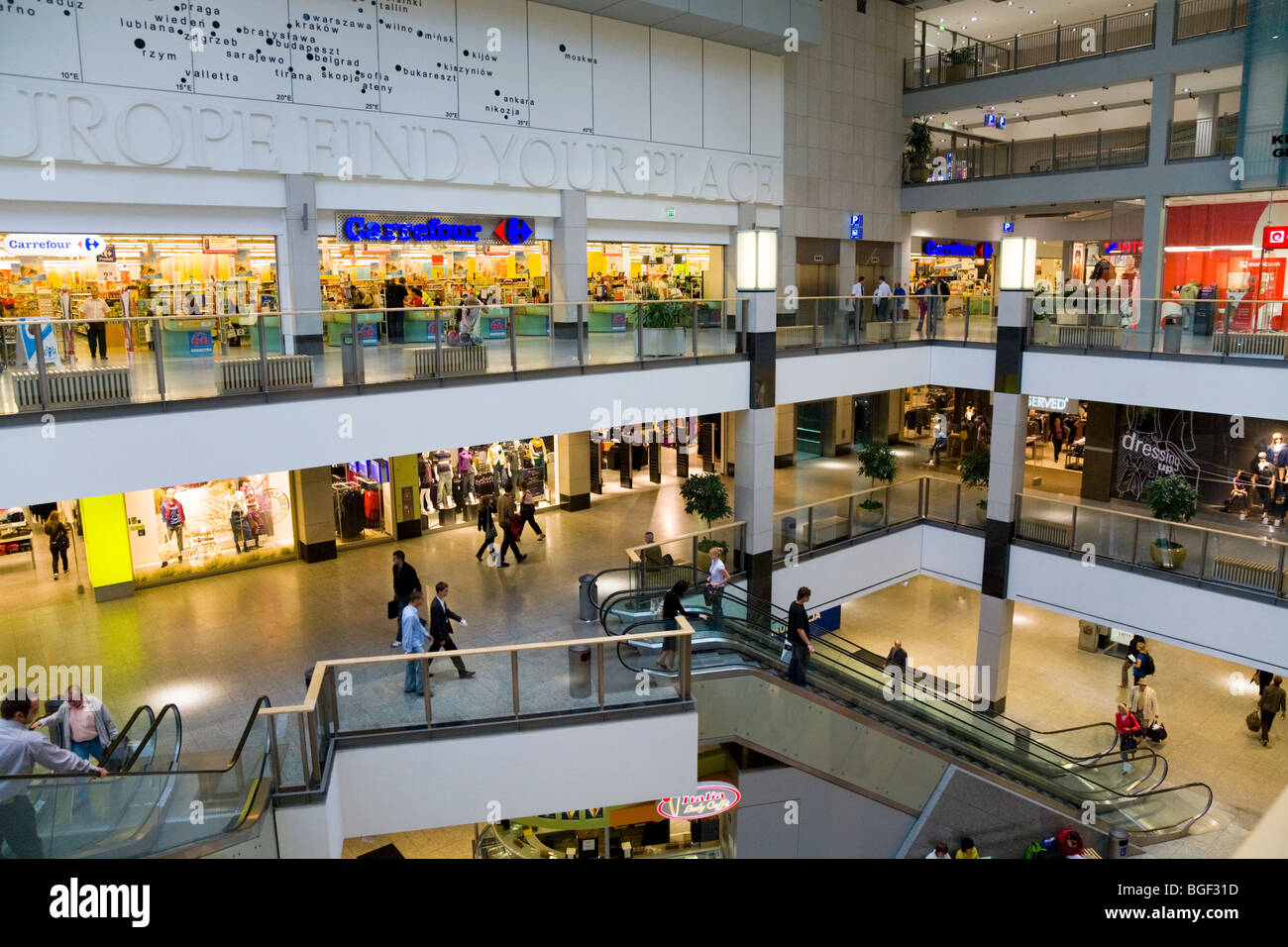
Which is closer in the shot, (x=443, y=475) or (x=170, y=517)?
(x=170, y=517)

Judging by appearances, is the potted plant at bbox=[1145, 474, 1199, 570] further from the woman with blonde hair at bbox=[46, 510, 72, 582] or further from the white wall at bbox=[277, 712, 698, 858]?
the woman with blonde hair at bbox=[46, 510, 72, 582]

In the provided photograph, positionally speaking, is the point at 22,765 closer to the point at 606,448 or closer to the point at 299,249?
the point at 299,249

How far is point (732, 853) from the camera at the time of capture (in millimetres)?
13805

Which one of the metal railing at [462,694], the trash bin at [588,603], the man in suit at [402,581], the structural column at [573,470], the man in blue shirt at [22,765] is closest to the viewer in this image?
the man in blue shirt at [22,765]

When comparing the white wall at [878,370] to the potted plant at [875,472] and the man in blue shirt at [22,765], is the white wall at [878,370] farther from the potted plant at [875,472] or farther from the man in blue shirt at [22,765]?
the man in blue shirt at [22,765]

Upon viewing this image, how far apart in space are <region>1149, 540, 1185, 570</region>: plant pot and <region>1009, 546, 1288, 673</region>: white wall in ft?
0.96

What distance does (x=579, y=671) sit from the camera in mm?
9898

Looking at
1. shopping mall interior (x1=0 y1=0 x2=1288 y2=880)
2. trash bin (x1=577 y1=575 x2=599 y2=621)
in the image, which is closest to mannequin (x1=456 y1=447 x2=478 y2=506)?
shopping mall interior (x1=0 y1=0 x2=1288 y2=880)

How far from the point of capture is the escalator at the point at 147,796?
5617mm

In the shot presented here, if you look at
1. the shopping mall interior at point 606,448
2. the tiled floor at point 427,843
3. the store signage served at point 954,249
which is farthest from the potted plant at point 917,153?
the tiled floor at point 427,843

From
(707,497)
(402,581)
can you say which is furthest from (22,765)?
(707,497)

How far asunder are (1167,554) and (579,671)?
10.9 m

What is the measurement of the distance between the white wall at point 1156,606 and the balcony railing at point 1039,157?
9421 millimetres
